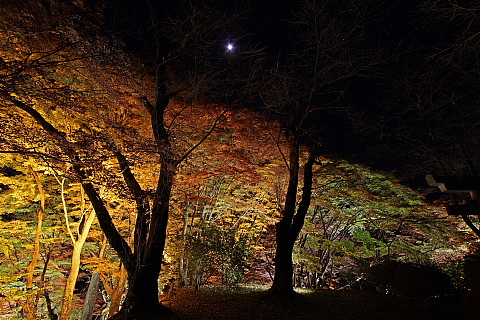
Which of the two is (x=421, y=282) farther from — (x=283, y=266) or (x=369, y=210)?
(x=369, y=210)

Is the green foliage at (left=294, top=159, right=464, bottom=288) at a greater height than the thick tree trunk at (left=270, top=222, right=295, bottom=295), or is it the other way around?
the green foliage at (left=294, top=159, right=464, bottom=288)

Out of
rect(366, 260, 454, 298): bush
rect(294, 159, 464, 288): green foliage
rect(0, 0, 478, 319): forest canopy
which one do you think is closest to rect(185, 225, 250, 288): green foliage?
rect(0, 0, 478, 319): forest canopy

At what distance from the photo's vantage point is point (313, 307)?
7.25m

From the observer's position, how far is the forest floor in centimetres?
572

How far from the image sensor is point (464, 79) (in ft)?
23.0

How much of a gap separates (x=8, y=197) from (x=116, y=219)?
3.81 meters

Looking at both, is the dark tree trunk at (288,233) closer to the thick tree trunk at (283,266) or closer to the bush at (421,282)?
the thick tree trunk at (283,266)

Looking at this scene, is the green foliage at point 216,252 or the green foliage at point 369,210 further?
the green foliage at point 369,210

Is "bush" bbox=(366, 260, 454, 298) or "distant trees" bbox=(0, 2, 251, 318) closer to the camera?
"distant trees" bbox=(0, 2, 251, 318)

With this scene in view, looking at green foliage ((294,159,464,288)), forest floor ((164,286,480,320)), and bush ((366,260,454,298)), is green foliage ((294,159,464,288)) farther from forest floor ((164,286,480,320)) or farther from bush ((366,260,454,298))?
bush ((366,260,454,298))

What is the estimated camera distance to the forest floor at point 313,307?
5.72 meters

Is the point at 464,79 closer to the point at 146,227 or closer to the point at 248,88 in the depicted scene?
the point at 248,88

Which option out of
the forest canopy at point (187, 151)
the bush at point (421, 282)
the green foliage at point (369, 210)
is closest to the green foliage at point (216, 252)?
the forest canopy at point (187, 151)

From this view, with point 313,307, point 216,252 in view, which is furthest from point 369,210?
point 216,252
